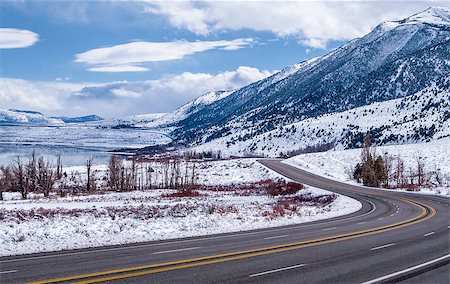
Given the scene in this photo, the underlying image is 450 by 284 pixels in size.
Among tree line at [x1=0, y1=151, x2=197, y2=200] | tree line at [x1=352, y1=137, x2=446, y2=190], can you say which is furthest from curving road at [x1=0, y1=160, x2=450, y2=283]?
tree line at [x1=0, y1=151, x2=197, y2=200]

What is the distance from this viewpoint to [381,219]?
31031 mm

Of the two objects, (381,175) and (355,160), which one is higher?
(355,160)

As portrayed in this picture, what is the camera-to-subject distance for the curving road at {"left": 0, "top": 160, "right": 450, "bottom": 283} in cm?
1374

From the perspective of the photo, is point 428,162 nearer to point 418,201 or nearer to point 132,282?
point 418,201

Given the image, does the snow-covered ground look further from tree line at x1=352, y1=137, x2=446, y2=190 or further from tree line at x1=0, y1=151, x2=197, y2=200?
tree line at x1=0, y1=151, x2=197, y2=200

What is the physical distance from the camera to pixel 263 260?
16391mm

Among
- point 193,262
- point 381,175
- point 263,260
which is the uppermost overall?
point 381,175

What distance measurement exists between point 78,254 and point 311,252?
9.24 m

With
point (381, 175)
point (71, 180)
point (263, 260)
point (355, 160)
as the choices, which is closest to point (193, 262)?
point (263, 260)

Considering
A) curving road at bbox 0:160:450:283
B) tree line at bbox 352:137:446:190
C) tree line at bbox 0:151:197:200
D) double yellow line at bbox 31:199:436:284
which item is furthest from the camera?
tree line at bbox 352:137:446:190

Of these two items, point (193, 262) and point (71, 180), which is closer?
point (193, 262)

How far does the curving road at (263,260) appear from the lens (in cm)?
1374

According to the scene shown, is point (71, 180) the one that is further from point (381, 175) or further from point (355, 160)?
point (355, 160)

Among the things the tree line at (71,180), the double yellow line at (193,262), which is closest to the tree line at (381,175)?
the tree line at (71,180)
